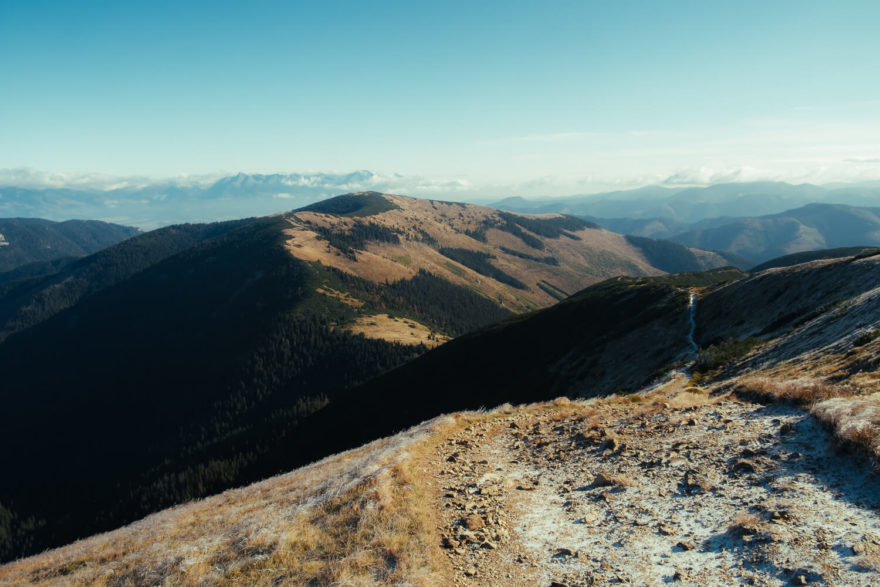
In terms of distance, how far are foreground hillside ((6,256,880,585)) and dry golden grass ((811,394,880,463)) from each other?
79 mm

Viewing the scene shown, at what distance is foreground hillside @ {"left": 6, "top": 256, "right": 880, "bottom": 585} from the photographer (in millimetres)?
11695

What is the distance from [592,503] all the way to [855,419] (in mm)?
10017

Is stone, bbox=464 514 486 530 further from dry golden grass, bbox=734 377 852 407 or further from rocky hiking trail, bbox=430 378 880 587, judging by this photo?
dry golden grass, bbox=734 377 852 407

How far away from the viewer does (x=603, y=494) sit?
51.6 ft

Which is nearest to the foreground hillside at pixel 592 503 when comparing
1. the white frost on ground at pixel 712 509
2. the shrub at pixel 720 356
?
the white frost on ground at pixel 712 509

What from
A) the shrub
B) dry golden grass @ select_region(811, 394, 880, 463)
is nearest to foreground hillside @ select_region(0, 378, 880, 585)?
dry golden grass @ select_region(811, 394, 880, 463)

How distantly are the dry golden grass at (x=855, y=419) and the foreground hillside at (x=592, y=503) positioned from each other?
79mm

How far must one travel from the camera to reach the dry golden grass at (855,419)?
13469mm

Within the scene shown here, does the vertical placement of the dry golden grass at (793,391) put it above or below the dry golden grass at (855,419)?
below

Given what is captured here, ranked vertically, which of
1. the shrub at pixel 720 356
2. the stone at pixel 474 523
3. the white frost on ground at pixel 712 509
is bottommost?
the shrub at pixel 720 356

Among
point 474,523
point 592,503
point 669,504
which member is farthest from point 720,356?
point 474,523

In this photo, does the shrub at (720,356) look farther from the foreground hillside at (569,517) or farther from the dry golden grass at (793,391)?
the foreground hillside at (569,517)

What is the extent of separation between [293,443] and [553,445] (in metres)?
133

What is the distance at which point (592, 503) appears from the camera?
50.6 feet
